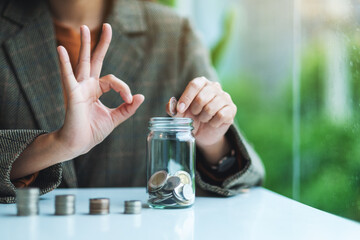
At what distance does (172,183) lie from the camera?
829mm

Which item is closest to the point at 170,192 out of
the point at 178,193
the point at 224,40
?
the point at 178,193

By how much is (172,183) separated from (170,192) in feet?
0.06

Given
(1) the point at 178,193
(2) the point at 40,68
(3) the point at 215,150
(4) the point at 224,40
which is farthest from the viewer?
(4) the point at 224,40

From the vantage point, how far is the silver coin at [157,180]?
32.9 inches

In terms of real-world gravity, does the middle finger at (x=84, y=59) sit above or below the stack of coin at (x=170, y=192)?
above

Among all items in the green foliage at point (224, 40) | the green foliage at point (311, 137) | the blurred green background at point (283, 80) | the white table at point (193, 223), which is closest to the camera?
the white table at point (193, 223)

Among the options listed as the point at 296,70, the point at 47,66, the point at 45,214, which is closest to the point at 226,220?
the point at 45,214

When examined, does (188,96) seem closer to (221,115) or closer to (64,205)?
(221,115)

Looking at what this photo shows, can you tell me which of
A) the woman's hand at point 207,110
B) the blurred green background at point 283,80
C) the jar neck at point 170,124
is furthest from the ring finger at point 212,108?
the blurred green background at point 283,80

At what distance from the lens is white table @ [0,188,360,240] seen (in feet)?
2.04

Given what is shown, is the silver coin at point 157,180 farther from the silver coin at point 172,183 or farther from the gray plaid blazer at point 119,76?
the gray plaid blazer at point 119,76

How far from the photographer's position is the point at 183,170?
900 millimetres

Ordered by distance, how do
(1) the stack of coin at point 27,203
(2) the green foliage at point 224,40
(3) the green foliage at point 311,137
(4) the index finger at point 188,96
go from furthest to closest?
(2) the green foliage at point 224,40, (3) the green foliage at point 311,137, (4) the index finger at point 188,96, (1) the stack of coin at point 27,203

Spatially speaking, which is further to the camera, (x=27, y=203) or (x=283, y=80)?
(x=283, y=80)
